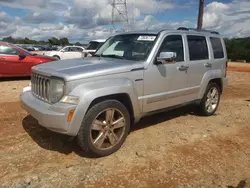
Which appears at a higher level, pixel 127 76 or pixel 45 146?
pixel 127 76

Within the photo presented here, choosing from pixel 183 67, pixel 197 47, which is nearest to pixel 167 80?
pixel 183 67

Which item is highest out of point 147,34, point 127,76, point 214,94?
point 147,34

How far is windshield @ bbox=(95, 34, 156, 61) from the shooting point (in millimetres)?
4434

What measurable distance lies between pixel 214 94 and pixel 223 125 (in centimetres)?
87

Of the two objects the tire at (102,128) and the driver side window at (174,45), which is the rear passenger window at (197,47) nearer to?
the driver side window at (174,45)

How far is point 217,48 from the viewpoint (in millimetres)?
6043

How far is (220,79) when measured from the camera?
6113 mm

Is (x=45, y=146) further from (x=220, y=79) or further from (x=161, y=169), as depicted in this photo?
(x=220, y=79)

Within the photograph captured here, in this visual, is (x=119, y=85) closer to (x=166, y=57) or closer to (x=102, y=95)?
(x=102, y=95)

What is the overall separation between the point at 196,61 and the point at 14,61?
7422 mm

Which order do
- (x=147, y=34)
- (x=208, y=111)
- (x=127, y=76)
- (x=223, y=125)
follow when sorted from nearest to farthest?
(x=127, y=76), (x=147, y=34), (x=223, y=125), (x=208, y=111)

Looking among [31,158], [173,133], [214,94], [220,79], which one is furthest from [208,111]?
[31,158]

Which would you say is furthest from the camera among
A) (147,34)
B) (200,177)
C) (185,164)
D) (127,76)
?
(147,34)

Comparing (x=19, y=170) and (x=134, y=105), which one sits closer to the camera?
(x=19, y=170)
